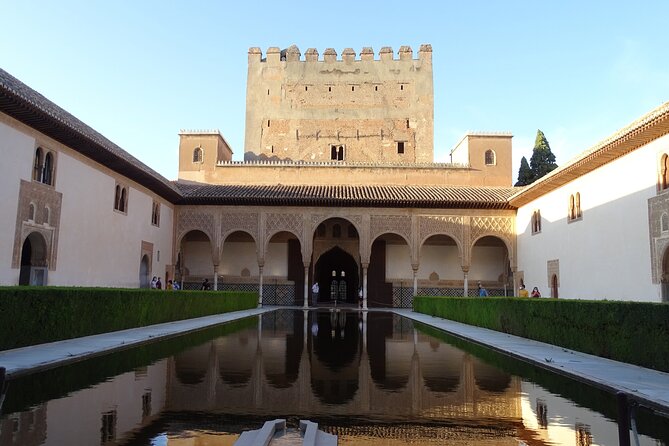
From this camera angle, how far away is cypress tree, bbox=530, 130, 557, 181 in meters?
32.6

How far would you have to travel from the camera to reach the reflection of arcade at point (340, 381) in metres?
4.58

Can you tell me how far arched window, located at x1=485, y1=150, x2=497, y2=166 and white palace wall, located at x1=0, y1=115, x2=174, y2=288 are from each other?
16.9m

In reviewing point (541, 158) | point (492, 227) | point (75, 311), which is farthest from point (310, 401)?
point (541, 158)

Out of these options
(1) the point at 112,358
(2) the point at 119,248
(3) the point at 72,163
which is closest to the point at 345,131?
(2) the point at 119,248

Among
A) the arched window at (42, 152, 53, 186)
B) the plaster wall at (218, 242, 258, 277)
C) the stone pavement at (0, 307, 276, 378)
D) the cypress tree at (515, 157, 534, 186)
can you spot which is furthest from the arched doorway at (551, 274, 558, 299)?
the arched window at (42, 152, 53, 186)

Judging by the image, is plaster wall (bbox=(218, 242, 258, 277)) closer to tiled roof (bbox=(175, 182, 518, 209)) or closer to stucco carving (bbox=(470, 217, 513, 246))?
tiled roof (bbox=(175, 182, 518, 209))

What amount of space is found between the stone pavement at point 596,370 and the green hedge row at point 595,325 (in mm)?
162

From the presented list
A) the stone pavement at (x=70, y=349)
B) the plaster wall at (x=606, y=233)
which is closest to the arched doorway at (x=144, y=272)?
the stone pavement at (x=70, y=349)

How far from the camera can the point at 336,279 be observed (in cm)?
3366

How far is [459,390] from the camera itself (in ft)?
17.9

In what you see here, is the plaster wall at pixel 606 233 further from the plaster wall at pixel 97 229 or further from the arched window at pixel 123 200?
the arched window at pixel 123 200

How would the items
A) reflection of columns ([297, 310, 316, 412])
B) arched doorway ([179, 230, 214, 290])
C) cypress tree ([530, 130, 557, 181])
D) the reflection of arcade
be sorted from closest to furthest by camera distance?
the reflection of arcade → reflection of columns ([297, 310, 316, 412]) → arched doorway ([179, 230, 214, 290]) → cypress tree ([530, 130, 557, 181])

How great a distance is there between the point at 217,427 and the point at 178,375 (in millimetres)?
2357

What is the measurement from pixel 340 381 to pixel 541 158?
3031 cm
